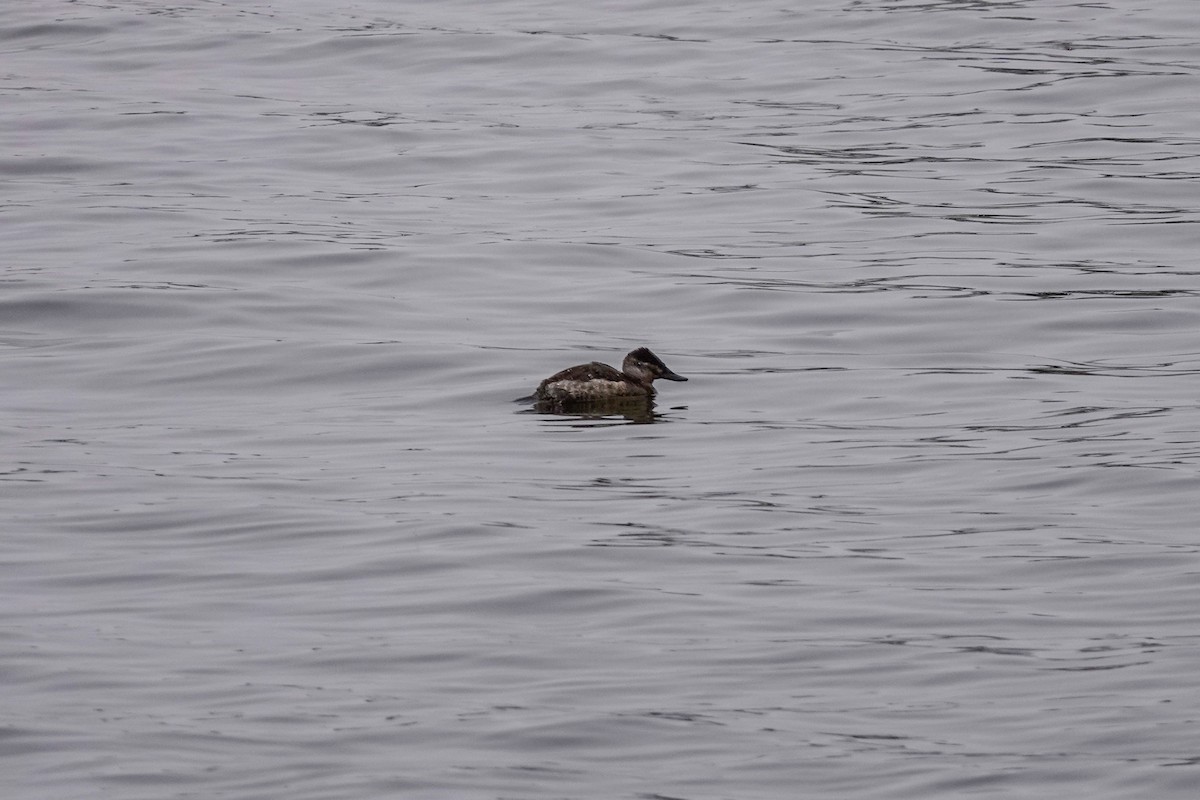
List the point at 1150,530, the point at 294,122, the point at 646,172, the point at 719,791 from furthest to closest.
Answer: the point at 294,122, the point at 646,172, the point at 1150,530, the point at 719,791

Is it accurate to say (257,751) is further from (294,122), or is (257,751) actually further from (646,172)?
(294,122)

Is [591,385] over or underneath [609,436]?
over

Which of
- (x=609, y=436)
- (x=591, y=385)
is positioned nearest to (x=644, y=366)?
(x=591, y=385)

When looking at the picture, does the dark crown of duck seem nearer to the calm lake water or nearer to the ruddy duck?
the ruddy duck

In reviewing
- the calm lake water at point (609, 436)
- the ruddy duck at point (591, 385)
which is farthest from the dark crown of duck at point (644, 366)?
the calm lake water at point (609, 436)

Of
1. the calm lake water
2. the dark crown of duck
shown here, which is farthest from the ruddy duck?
the calm lake water

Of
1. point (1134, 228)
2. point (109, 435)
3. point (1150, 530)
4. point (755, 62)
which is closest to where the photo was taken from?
point (1150, 530)

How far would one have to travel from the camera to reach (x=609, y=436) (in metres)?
11.7

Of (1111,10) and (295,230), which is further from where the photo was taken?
(1111,10)

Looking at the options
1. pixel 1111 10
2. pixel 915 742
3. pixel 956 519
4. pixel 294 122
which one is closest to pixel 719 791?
pixel 915 742

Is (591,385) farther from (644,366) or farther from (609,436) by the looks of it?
(644,366)

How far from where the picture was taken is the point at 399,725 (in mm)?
7109

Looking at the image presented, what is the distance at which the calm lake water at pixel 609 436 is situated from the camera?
23.2ft

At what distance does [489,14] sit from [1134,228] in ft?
45.7
